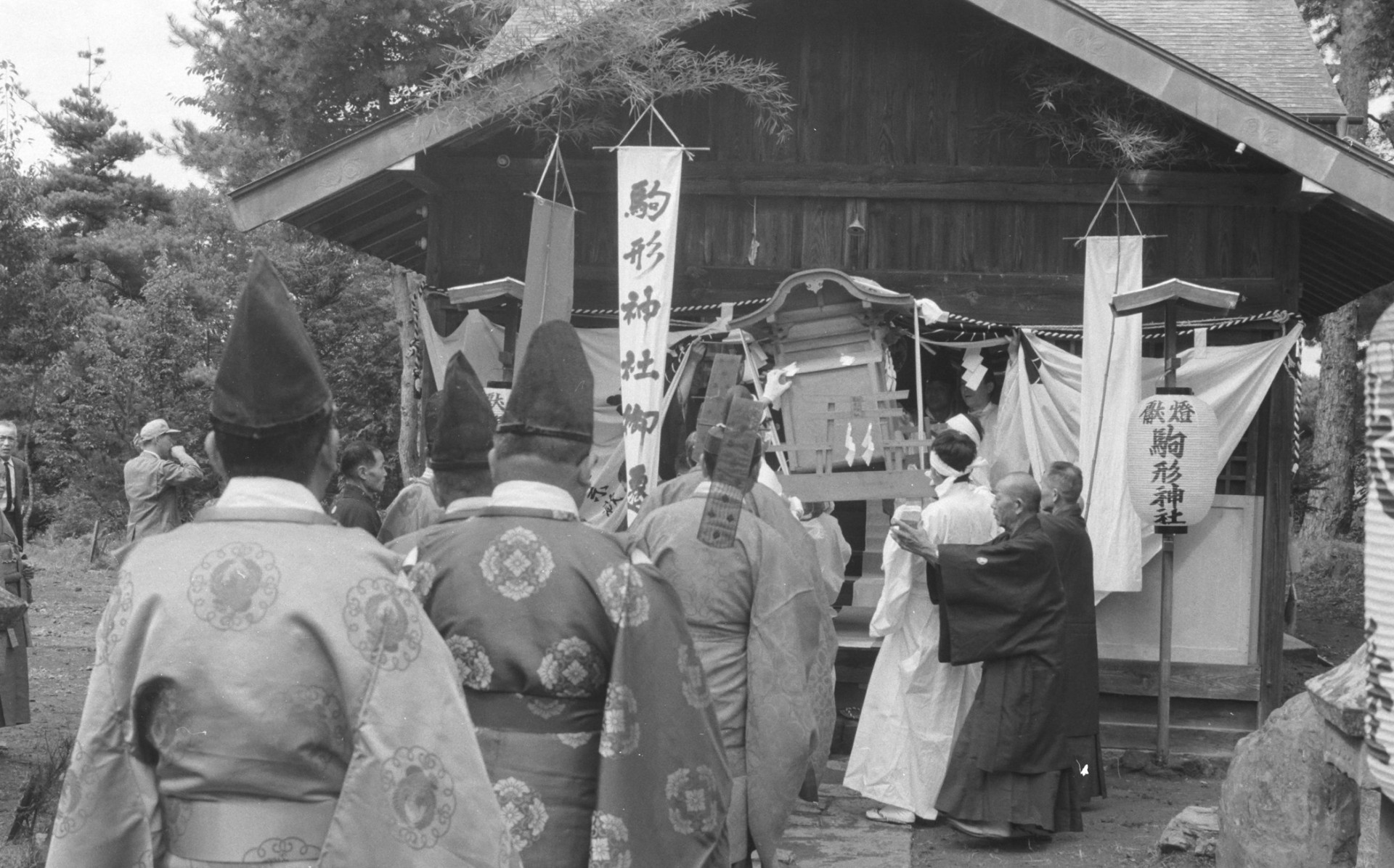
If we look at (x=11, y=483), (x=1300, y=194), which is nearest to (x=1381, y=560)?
(x=1300, y=194)

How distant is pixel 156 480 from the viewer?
10.8 m

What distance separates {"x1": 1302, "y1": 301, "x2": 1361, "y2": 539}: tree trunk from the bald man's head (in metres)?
13.0

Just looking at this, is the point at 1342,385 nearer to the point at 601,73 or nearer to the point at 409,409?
the point at 409,409

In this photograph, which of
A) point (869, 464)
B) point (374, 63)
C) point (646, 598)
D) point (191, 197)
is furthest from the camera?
point (191, 197)

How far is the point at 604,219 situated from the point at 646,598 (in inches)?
287

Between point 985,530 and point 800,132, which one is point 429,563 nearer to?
point 985,530

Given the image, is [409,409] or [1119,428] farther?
[409,409]

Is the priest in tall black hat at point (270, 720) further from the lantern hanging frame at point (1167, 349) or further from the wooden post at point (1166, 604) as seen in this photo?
the wooden post at point (1166, 604)

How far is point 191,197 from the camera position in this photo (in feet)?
103

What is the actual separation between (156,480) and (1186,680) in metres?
7.83

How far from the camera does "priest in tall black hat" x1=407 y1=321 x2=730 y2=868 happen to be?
3.27 metres

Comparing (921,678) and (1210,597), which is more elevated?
(1210,597)

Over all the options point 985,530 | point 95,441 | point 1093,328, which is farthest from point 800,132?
point 95,441

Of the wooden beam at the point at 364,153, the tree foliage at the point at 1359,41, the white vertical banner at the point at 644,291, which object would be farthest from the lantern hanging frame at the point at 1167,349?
the tree foliage at the point at 1359,41
